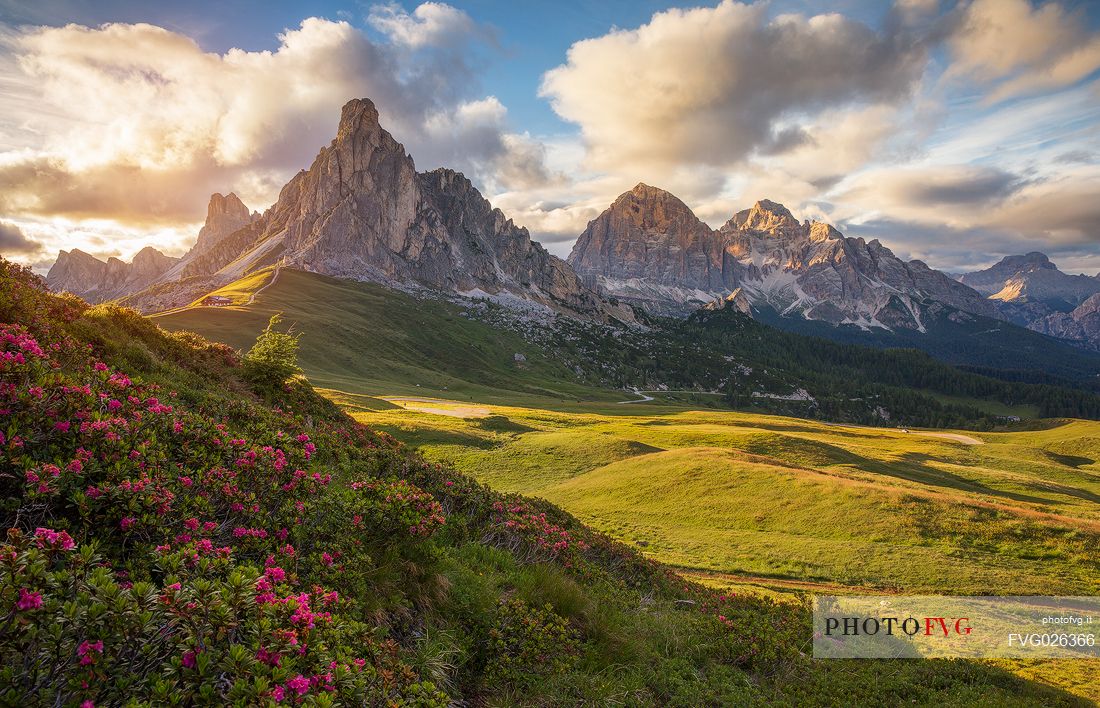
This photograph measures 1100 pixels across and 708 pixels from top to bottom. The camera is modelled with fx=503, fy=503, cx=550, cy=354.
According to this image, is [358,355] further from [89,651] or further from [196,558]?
[89,651]

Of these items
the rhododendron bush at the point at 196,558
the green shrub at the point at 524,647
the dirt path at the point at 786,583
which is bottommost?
the dirt path at the point at 786,583

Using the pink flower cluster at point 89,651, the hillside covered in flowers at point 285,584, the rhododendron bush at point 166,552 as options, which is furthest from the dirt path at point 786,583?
the pink flower cluster at point 89,651

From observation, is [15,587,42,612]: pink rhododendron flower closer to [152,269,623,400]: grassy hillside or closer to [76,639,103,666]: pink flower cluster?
[76,639,103,666]: pink flower cluster

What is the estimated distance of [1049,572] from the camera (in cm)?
2489

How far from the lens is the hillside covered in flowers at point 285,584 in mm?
4281

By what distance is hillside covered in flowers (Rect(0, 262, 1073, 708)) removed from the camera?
428 centimetres

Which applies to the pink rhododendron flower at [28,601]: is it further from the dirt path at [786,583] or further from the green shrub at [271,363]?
the dirt path at [786,583]

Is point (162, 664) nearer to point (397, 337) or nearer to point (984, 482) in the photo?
point (984, 482)

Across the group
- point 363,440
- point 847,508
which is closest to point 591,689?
point 363,440

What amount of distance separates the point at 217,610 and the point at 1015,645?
73.3 feet

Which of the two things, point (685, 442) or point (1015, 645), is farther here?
point (685, 442)

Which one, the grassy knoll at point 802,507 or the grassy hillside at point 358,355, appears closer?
the grassy knoll at point 802,507

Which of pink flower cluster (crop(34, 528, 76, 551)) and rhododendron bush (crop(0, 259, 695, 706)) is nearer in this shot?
rhododendron bush (crop(0, 259, 695, 706))

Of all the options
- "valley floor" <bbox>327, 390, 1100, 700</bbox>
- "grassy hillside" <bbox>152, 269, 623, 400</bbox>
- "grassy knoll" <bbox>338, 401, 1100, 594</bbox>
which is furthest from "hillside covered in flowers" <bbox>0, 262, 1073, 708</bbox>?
"grassy hillside" <bbox>152, 269, 623, 400</bbox>
